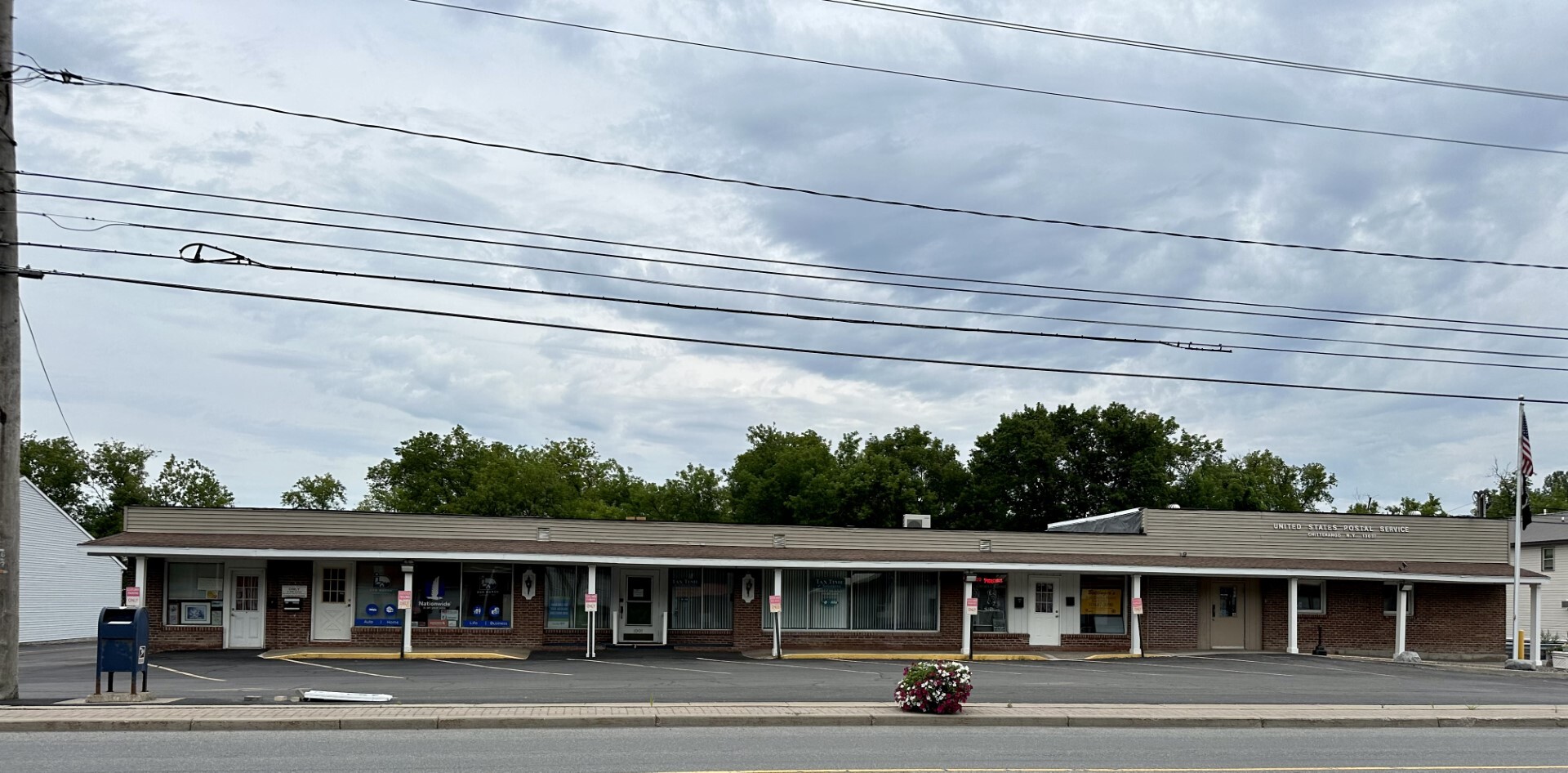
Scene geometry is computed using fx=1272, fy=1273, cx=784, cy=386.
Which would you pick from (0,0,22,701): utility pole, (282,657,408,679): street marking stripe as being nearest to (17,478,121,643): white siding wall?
(282,657,408,679): street marking stripe

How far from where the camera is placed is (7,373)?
722 inches

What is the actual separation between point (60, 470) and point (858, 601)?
194 feet

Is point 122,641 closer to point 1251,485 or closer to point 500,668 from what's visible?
point 500,668

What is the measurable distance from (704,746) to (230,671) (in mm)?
14009

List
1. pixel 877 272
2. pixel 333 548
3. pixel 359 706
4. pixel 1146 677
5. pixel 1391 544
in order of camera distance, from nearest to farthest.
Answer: pixel 359 706, pixel 877 272, pixel 1146 677, pixel 333 548, pixel 1391 544

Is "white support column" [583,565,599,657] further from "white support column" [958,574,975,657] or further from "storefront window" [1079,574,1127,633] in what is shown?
"storefront window" [1079,574,1127,633]

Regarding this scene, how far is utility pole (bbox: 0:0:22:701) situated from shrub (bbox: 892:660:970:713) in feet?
41.8

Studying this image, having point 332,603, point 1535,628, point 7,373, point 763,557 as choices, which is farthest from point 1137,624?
point 7,373

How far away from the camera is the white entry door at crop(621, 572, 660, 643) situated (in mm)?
34469

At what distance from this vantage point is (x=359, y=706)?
17.5 meters

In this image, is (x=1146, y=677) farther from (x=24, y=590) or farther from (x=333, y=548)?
(x=24, y=590)

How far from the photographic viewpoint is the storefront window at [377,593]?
32.2m


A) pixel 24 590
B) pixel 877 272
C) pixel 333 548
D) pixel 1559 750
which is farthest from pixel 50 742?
pixel 24 590

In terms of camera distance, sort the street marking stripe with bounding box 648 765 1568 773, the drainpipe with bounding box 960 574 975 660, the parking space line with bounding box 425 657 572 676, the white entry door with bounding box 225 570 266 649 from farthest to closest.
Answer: the drainpipe with bounding box 960 574 975 660
the white entry door with bounding box 225 570 266 649
the parking space line with bounding box 425 657 572 676
the street marking stripe with bounding box 648 765 1568 773
